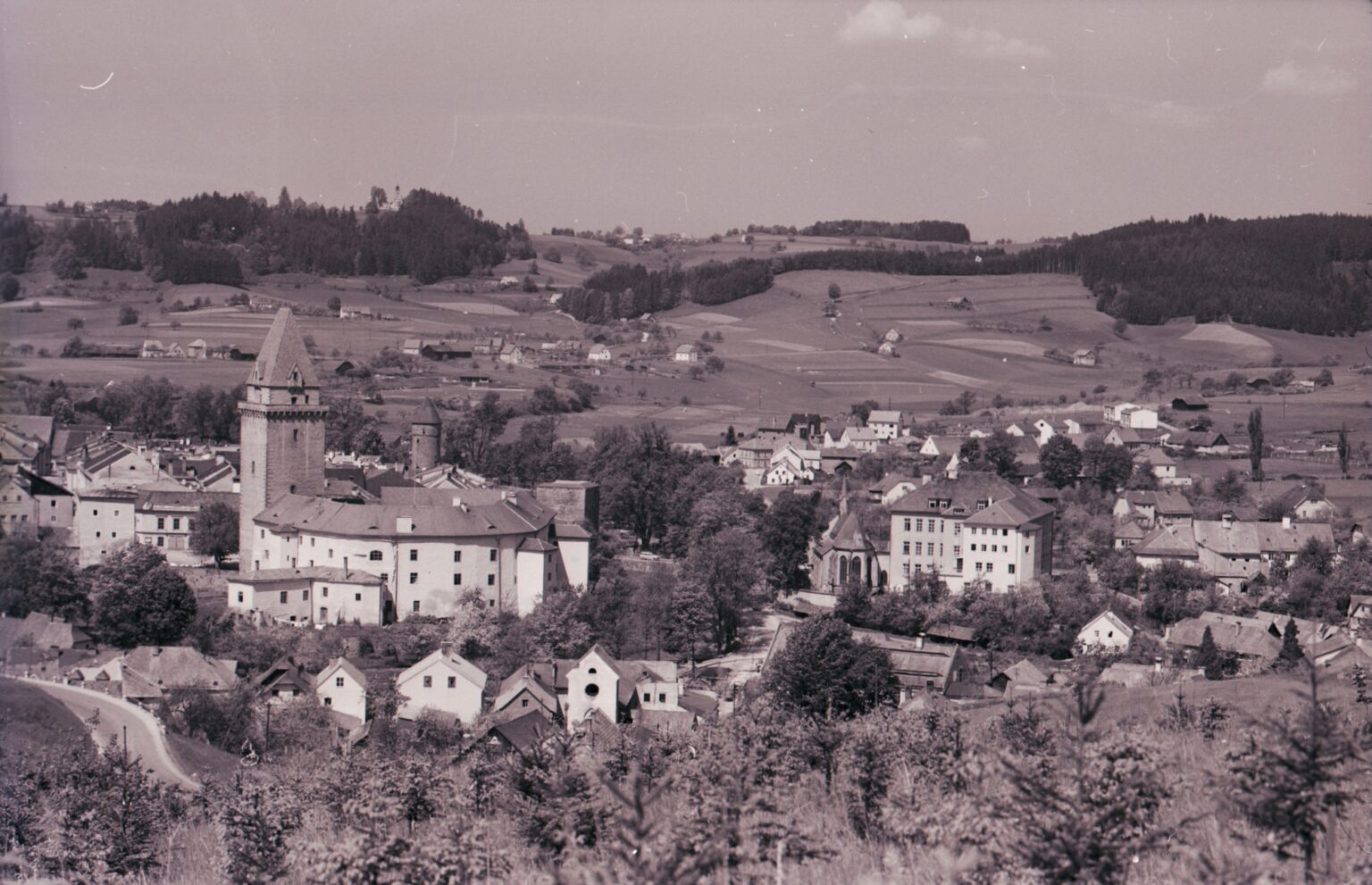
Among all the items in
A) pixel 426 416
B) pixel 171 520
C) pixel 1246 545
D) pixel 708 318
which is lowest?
pixel 1246 545

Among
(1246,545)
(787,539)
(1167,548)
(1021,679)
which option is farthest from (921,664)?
(1246,545)

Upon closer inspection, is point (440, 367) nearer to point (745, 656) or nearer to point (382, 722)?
point (745, 656)

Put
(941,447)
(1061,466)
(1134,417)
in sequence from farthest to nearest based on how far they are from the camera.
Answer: (1134,417)
(941,447)
(1061,466)

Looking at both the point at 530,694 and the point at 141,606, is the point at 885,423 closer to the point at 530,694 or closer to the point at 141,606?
the point at 141,606

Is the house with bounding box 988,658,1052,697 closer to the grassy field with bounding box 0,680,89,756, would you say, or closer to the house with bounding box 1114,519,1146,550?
the house with bounding box 1114,519,1146,550

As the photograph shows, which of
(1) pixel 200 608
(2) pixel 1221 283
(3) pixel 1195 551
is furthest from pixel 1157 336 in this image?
(1) pixel 200 608

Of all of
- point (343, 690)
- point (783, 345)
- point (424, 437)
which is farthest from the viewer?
point (783, 345)

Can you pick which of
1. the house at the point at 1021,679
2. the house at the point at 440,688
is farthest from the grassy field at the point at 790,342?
the house at the point at 1021,679
